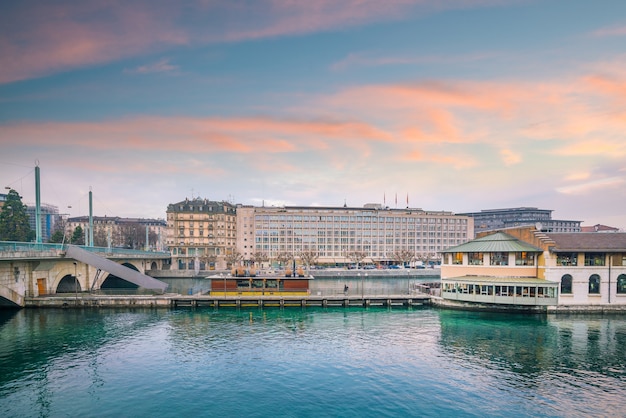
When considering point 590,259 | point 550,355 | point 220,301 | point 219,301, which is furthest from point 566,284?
point 219,301

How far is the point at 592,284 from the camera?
62.2 m

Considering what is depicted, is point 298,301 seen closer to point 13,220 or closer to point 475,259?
point 475,259

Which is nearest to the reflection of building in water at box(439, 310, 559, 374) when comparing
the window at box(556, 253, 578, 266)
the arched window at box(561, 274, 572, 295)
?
the arched window at box(561, 274, 572, 295)

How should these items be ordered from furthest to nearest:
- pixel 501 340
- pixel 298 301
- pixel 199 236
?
1. pixel 199 236
2. pixel 298 301
3. pixel 501 340

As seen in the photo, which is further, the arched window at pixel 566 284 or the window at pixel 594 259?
the arched window at pixel 566 284

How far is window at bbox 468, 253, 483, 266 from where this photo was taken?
67.8 metres

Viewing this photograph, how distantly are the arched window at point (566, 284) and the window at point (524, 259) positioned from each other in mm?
4989

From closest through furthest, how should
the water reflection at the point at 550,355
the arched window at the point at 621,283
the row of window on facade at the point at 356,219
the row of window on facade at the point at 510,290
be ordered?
the water reflection at the point at 550,355, the row of window on facade at the point at 510,290, the arched window at the point at 621,283, the row of window on facade at the point at 356,219

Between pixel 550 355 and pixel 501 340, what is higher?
pixel 550 355

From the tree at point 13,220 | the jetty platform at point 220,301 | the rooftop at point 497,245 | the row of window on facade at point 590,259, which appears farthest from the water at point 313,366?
the tree at point 13,220

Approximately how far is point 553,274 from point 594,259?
24.3 ft

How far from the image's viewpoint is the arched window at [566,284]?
6228cm

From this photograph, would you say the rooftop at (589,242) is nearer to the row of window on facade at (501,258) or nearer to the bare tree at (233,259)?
the row of window on facade at (501,258)

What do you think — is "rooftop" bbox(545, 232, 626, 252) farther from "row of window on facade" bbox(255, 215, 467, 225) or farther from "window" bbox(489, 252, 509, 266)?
"row of window on facade" bbox(255, 215, 467, 225)
